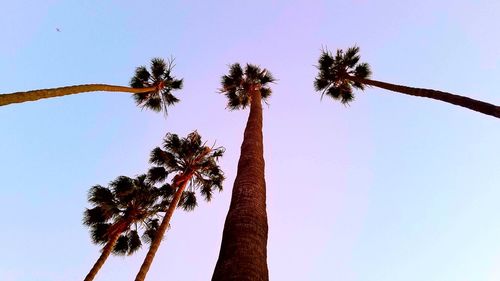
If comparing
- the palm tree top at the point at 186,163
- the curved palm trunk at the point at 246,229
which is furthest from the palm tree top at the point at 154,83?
the curved palm trunk at the point at 246,229

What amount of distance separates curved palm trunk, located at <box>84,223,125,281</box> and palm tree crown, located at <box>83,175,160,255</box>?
109 millimetres

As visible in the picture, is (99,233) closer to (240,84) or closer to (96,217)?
(96,217)

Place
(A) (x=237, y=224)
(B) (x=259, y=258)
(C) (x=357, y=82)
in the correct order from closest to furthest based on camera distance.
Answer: (B) (x=259, y=258), (A) (x=237, y=224), (C) (x=357, y=82)

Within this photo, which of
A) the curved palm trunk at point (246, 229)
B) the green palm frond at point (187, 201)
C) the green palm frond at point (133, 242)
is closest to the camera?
the curved palm trunk at point (246, 229)

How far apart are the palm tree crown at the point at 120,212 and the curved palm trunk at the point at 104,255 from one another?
109 millimetres

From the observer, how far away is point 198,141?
67.7 ft

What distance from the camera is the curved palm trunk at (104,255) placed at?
47.8ft

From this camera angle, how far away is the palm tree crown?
17734mm

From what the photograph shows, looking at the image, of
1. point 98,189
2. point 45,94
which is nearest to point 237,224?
point 45,94

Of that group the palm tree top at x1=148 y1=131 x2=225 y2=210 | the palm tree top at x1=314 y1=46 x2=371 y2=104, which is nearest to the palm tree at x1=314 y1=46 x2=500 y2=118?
the palm tree top at x1=314 y1=46 x2=371 y2=104

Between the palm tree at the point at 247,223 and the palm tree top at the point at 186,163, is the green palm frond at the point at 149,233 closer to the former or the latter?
the palm tree top at the point at 186,163

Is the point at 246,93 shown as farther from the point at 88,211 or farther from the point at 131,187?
the point at 88,211

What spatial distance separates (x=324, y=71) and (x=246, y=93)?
156 inches

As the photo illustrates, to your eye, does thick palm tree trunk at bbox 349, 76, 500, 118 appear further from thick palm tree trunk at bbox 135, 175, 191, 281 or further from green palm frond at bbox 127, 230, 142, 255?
green palm frond at bbox 127, 230, 142, 255
